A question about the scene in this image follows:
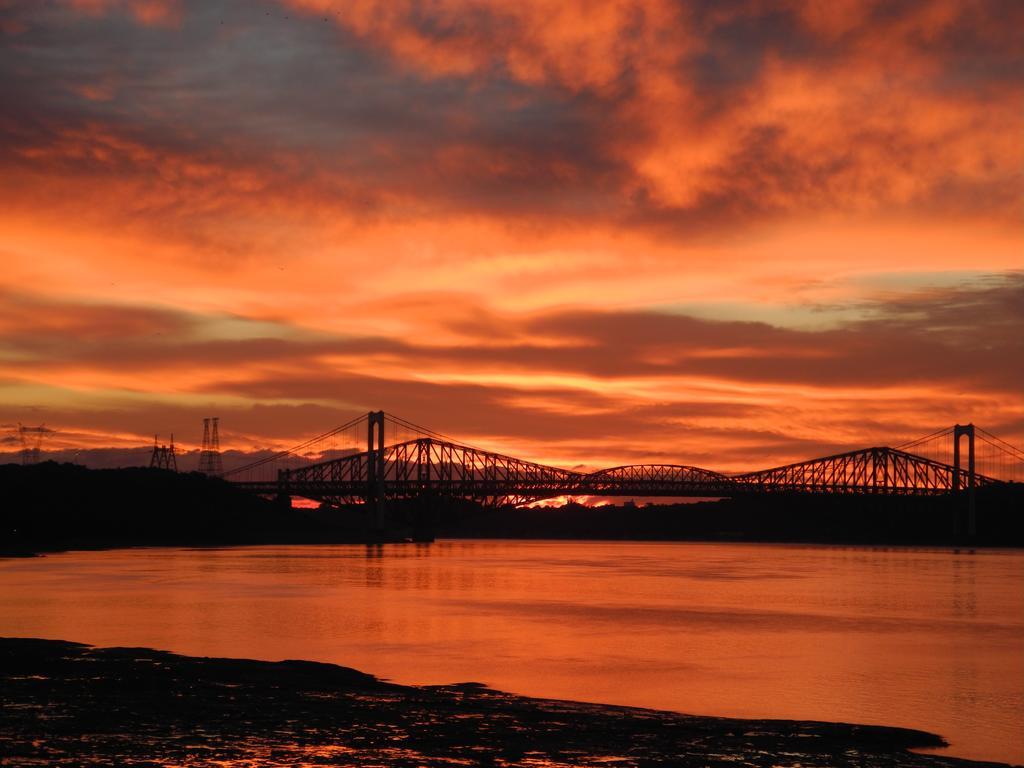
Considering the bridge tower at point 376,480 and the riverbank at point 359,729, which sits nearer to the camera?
the riverbank at point 359,729

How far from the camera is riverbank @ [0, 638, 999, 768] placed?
1591cm

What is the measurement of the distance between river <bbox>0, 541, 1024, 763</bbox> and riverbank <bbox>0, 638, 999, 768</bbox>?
6.55ft

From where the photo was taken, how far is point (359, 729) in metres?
18.0

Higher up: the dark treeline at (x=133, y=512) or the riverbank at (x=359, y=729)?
the dark treeline at (x=133, y=512)

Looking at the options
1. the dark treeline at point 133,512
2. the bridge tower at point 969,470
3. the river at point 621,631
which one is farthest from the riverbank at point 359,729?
the bridge tower at point 969,470

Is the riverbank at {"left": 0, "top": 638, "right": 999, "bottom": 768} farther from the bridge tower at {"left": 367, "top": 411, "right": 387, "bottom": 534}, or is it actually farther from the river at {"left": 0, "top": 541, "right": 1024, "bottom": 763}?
the bridge tower at {"left": 367, "top": 411, "right": 387, "bottom": 534}

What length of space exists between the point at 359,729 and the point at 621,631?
1957cm

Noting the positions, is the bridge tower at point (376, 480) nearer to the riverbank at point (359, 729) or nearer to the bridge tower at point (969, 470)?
the bridge tower at point (969, 470)

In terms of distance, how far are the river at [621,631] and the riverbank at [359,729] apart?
2.00m

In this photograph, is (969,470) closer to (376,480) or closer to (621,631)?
(376,480)

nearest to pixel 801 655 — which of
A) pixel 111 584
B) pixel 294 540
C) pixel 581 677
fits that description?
pixel 581 677

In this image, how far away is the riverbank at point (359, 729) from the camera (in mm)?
15914

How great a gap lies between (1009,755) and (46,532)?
98.5 m

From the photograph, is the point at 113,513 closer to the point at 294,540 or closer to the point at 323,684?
the point at 294,540
